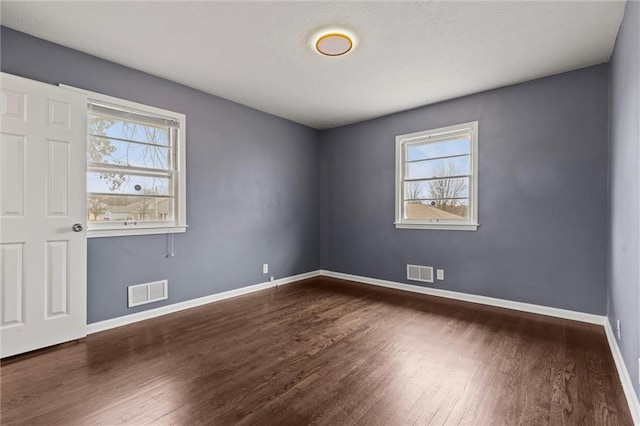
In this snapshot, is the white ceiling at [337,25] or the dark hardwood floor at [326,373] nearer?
the dark hardwood floor at [326,373]

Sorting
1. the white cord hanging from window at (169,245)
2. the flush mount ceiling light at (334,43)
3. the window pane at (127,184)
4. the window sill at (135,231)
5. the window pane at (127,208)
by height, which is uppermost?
the flush mount ceiling light at (334,43)

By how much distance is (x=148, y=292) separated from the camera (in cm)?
326

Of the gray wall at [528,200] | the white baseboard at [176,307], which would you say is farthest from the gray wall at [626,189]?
the white baseboard at [176,307]

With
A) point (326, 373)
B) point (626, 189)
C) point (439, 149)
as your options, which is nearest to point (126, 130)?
point (326, 373)

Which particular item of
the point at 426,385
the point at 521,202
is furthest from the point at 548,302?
the point at 426,385

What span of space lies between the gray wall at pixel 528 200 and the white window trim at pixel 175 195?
112 inches

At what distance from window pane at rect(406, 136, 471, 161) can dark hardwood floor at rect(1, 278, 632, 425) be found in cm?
209

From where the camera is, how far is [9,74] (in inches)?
93.4

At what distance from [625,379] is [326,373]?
1948 millimetres

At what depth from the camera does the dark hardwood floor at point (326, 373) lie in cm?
170

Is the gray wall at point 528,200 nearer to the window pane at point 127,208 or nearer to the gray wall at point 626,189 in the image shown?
the gray wall at point 626,189

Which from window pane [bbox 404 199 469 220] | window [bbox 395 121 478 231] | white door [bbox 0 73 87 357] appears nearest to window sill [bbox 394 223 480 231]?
window [bbox 395 121 478 231]

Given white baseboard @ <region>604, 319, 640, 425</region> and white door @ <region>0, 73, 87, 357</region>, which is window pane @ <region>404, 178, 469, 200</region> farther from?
white door @ <region>0, 73, 87, 357</region>

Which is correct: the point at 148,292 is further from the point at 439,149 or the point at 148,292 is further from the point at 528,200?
the point at 528,200
